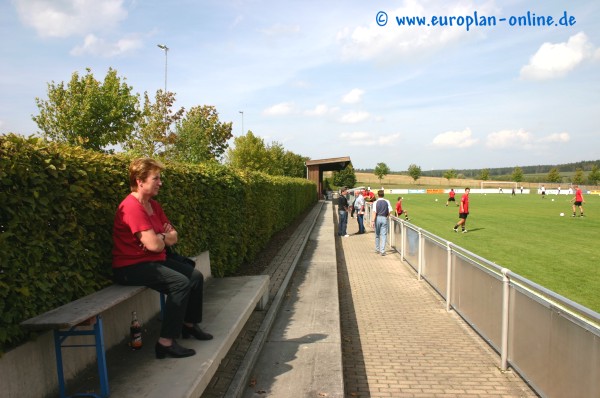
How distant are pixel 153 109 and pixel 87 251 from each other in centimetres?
3467

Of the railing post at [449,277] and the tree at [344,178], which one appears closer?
the railing post at [449,277]

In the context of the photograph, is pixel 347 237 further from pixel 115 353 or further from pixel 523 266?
pixel 115 353

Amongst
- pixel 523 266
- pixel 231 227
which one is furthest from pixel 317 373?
pixel 523 266

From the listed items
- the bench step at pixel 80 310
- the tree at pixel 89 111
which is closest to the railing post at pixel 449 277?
the bench step at pixel 80 310

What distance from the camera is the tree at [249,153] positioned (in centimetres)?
4328

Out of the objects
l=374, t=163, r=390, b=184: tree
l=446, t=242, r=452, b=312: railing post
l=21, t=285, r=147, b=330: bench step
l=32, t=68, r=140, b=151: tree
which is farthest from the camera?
l=374, t=163, r=390, b=184: tree

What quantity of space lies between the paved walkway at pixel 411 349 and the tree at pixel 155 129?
2628cm

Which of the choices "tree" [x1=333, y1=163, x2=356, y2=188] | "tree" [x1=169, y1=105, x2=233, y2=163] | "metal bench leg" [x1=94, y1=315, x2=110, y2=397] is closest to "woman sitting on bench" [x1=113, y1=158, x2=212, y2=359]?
"metal bench leg" [x1=94, y1=315, x2=110, y2=397]

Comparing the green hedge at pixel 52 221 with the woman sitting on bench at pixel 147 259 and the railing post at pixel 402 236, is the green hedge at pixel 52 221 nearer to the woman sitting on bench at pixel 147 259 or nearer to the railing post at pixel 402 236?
the woman sitting on bench at pixel 147 259

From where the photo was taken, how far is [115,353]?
12.8 feet

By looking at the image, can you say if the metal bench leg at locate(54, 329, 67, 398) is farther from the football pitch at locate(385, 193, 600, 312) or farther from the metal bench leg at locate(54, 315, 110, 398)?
the football pitch at locate(385, 193, 600, 312)

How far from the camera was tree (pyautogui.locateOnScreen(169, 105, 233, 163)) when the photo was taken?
3809cm

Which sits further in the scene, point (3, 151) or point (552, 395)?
point (552, 395)

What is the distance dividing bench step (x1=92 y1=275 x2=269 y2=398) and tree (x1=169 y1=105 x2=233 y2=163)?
32.6m
